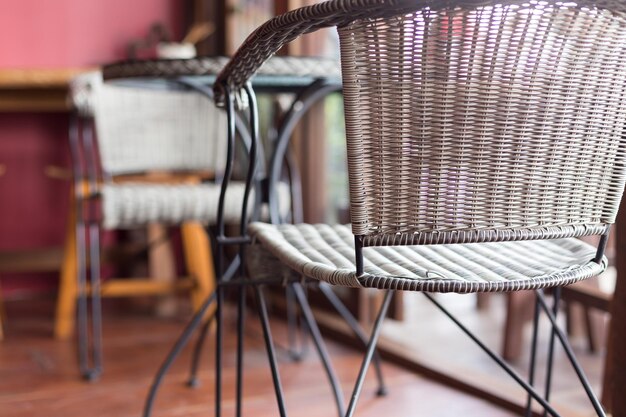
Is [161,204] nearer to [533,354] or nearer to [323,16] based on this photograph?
[533,354]

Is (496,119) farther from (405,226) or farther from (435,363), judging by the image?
(435,363)

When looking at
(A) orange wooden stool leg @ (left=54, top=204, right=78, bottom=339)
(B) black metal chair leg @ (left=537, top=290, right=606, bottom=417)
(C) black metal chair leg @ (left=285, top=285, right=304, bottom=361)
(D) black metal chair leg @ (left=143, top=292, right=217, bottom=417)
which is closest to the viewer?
(B) black metal chair leg @ (left=537, top=290, right=606, bottom=417)

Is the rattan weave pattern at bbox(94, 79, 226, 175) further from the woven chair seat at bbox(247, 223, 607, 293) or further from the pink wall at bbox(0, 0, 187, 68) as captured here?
the woven chair seat at bbox(247, 223, 607, 293)

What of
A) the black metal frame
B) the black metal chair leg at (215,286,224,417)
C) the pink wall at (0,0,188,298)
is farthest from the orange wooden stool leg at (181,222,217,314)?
the black metal chair leg at (215,286,224,417)

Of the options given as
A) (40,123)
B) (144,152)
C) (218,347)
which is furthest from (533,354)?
(40,123)

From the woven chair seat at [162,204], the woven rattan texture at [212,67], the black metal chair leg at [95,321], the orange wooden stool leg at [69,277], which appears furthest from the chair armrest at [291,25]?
the orange wooden stool leg at [69,277]

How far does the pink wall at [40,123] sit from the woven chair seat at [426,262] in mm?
2009

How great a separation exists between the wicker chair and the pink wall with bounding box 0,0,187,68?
225 cm

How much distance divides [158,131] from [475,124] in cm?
173

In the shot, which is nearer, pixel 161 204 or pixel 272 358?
pixel 272 358

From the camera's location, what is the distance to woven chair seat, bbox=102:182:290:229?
6.68 ft

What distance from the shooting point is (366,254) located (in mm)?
1191

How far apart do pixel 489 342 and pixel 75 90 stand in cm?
141

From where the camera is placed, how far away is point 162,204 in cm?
206
